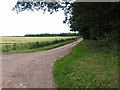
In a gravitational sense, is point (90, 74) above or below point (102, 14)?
below

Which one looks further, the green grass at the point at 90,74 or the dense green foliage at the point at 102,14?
the dense green foliage at the point at 102,14

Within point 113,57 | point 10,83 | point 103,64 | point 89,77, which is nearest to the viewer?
point 89,77

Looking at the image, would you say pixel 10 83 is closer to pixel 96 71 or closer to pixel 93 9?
pixel 96 71

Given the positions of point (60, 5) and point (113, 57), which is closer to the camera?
point (113, 57)

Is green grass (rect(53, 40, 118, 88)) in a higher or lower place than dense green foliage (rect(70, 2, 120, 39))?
lower

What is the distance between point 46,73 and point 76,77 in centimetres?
259

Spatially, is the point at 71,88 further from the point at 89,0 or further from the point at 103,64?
the point at 89,0

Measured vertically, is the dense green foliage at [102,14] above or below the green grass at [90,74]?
above

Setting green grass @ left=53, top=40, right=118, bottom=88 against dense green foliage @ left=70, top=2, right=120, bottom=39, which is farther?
dense green foliage @ left=70, top=2, right=120, bottom=39

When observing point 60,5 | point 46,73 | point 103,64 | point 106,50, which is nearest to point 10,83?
point 46,73

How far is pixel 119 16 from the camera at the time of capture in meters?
18.0

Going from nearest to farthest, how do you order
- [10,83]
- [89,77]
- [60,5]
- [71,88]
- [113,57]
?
1. [71,88]
2. [89,77]
3. [10,83]
4. [113,57]
5. [60,5]

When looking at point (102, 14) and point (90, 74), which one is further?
point (102, 14)

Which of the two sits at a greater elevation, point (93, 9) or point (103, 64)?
point (93, 9)
